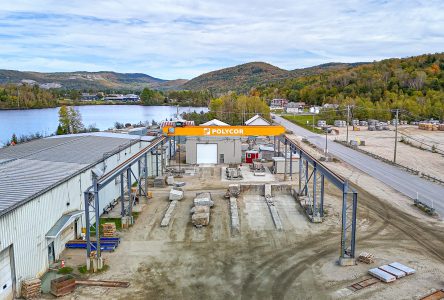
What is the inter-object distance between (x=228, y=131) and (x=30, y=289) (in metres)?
22.8

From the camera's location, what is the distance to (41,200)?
50.2 ft

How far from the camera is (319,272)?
15367mm

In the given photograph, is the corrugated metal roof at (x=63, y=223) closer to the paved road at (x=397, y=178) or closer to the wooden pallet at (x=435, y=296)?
the wooden pallet at (x=435, y=296)

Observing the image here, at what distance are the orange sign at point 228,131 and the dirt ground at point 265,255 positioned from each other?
10.3 m

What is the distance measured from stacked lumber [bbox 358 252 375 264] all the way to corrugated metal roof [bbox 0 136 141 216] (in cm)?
1306

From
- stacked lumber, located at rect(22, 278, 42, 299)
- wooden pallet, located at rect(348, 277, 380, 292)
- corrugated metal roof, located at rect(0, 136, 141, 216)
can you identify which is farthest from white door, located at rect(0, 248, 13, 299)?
wooden pallet, located at rect(348, 277, 380, 292)

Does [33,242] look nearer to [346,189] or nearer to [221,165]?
[346,189]

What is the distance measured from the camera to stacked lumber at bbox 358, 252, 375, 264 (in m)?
16.0

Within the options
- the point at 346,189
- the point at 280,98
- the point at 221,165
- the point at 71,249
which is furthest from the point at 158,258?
the point at 280,98

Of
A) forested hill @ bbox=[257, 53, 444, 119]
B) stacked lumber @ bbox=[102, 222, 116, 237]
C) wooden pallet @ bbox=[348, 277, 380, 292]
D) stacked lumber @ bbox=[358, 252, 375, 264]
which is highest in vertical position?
forested hill @ bbox=[257, 53, 444, 119]

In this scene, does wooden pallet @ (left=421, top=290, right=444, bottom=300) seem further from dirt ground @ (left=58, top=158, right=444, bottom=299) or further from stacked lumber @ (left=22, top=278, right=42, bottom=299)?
stacked lumber @ (left=22, top=278, right=42, bottom=299)

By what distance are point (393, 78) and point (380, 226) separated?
345 ft

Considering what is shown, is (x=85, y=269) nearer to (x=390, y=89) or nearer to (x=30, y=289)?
(x=30, y=289)

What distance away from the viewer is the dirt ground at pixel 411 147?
36938mm
